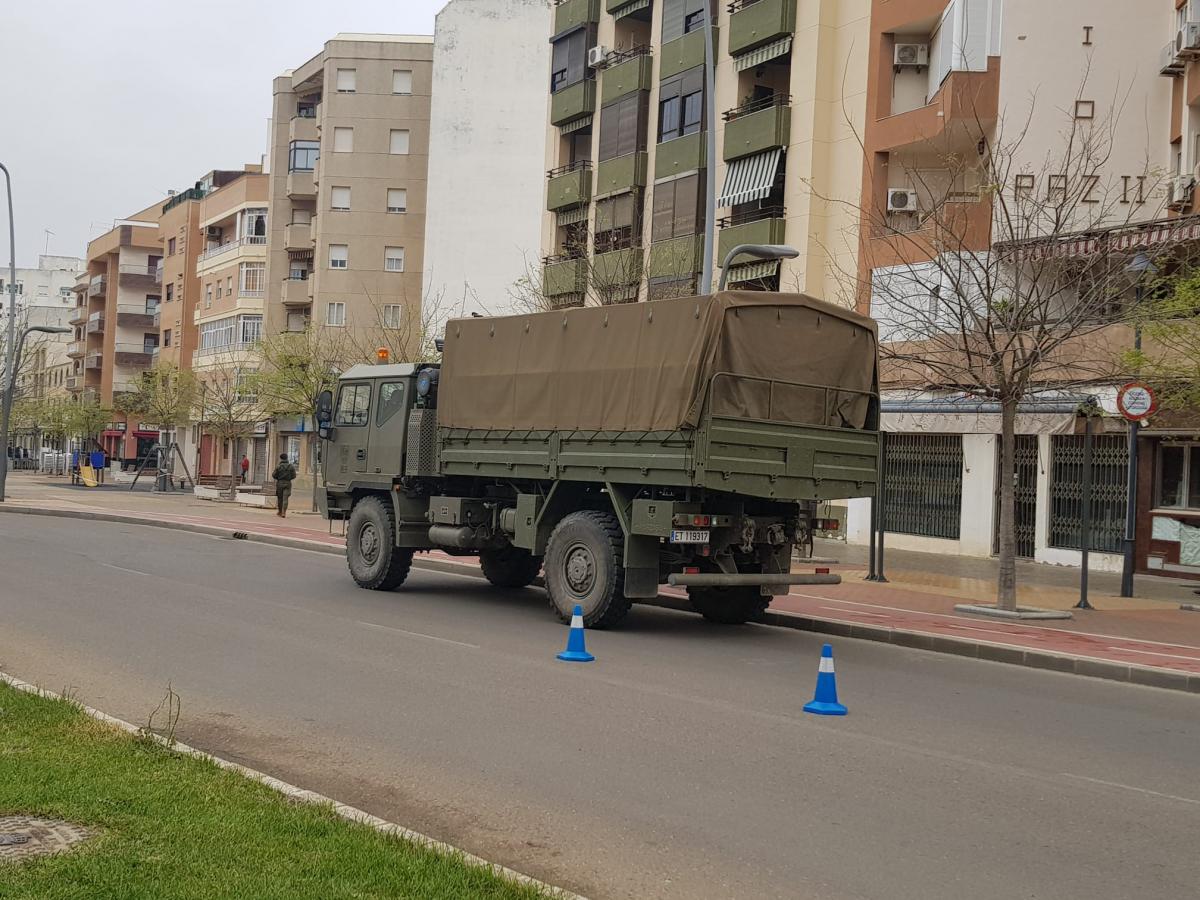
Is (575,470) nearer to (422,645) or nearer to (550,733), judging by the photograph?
(422,645)

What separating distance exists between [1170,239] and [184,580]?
574 inches

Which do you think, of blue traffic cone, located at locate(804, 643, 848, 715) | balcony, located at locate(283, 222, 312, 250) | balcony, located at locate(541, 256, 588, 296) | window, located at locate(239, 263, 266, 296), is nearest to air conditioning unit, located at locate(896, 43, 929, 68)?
balcony, located at locate(541, 256, 588, 296)

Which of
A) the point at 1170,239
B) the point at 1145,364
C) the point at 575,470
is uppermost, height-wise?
the point at 1170,239

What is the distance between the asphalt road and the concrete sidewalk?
44cm

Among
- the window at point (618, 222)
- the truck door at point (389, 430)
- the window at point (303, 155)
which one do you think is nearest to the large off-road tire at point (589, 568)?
the truck door at point (389, 430)

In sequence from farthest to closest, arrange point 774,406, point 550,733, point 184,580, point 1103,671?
point 184,580
point 774,406
point 1103,671
point 550,733

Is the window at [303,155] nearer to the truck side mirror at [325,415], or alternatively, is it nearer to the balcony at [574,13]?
the balcony at [574,13]

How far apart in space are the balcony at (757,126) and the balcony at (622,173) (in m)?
3.41

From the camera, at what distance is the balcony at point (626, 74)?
38.7m

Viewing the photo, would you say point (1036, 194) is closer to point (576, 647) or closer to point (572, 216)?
point (576, 647)

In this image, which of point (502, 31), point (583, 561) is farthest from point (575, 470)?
point (502, 31)

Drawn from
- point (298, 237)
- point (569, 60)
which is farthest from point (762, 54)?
point (298, 237)

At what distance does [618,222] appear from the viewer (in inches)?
1527

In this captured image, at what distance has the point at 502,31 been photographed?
2205 inches
